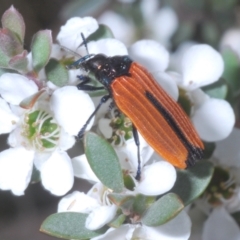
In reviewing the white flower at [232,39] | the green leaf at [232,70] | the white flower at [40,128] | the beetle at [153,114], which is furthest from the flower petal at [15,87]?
the white flower at [232,39]

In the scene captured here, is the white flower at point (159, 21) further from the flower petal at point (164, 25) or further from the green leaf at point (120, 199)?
the green leaf at point (120, 199)

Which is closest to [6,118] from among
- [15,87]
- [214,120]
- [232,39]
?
[15,87]

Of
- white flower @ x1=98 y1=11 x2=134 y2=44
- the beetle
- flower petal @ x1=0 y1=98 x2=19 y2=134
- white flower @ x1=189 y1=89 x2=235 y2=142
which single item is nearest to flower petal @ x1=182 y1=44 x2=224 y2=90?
white flower @ x1=189 y1=89 x2=235 y2=142


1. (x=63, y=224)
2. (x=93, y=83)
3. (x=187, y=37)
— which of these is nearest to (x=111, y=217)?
(x=63, y=224)

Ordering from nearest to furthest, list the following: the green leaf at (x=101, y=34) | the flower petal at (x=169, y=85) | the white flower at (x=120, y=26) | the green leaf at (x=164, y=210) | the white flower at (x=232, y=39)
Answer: the green leaf at (x=164, y=210) < the flower petal at (x=169, y=85) < the green leaf at (x=101, y=34) < the white flower at (x=232, y=39) < the white flower at (x=120, y=26)

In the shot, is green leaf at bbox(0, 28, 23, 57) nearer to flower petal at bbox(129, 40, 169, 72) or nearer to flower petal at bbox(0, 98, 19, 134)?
flower petal at bbox(0, 98, 19, 134)

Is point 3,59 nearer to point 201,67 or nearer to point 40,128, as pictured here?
point 40,128
